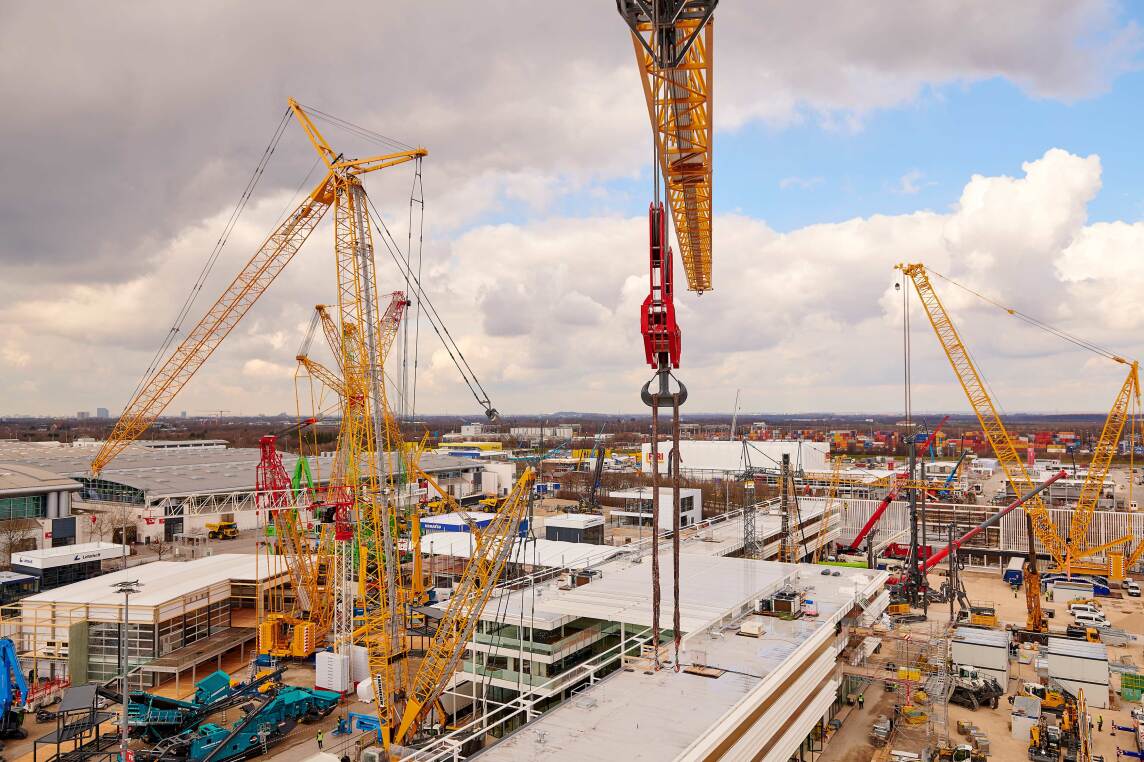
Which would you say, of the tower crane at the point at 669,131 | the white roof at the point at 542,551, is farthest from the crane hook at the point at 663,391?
the white roof at the point at 542,551

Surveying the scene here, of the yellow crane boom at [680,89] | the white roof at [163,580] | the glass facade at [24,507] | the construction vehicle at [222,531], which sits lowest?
the construction vehicle at [222,531]

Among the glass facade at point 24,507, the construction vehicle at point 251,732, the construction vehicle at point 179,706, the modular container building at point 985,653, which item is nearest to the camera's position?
the construction vehicle at point 251,732

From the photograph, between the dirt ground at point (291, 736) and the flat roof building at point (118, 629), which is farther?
the flat roof building at point (118, 629)

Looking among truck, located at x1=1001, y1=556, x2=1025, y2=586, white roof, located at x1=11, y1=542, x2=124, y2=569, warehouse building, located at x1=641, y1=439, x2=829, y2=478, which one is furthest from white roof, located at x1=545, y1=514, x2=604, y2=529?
warehouse building, located at x1=641, y1=439, x2=829, y2=478

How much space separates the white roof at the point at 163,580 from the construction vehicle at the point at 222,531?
21.0 meters

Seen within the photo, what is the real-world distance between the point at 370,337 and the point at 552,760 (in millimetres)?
17686

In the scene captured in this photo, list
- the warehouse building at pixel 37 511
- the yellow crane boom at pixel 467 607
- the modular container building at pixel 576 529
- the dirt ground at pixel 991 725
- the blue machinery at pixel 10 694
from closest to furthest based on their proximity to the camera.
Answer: the yellow crane boom at pixel 467 607 < the dirt ground at pixel 991 725 < the blue machinery at pixel 10 694 < the modular container building at pixel 576 529 < the warehouse building at pixel 37 511

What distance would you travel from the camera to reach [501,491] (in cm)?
9094

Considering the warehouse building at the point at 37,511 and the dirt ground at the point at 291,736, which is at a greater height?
the warehouse building at the point at 37,511

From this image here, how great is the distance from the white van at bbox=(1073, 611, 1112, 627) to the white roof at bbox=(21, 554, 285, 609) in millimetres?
45198

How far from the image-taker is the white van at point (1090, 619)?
4156cm

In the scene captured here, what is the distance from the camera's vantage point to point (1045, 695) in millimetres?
30734

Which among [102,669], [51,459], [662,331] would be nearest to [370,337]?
[662,331]

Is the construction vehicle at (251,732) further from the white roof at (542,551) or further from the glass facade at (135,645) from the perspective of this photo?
the white roof at (542,551)
